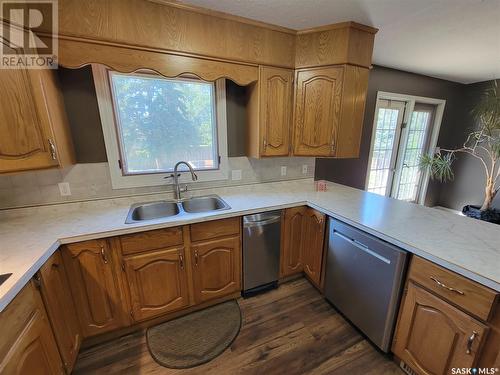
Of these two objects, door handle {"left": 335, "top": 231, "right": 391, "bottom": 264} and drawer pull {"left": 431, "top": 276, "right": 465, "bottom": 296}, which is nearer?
drawer pull {"left": 431, "top": 276, "right": 465, "bottom": 296}

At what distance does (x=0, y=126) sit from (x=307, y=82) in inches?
81.9

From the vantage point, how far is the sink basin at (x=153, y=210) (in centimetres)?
178

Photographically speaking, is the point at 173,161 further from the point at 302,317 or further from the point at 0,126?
the point at 302,317

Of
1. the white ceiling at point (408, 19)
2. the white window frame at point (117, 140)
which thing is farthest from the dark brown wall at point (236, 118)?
the white ceiling at point (408, 19)

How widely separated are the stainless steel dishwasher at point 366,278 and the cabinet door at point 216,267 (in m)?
0.79

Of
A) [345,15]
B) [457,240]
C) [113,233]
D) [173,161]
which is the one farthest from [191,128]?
[457,240]

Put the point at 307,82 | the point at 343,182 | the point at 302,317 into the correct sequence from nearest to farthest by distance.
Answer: the point at 302,317 → the point at 307,82 → the point at 343,182

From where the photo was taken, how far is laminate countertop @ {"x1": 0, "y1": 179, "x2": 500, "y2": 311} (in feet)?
3.25

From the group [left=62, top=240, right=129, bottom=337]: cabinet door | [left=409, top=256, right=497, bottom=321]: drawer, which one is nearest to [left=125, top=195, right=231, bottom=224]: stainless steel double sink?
[left=62, top=240, right=129, bottom=337]: cabinet door

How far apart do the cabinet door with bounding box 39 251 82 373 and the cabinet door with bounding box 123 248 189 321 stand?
1.06ft

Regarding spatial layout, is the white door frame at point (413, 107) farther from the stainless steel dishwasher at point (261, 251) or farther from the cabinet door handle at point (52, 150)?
the cabinet door handle at point (52, 150)

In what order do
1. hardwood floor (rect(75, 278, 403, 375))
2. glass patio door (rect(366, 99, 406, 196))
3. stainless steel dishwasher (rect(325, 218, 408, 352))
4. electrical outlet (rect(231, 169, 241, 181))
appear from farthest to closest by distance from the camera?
1. glass patio door (rect(366, 99, 406, 196))
2. electrical outlet (rect(231, 169, 241, 181))
3. hardwood floor (rect(75, 278, 403, 375))
4. stainless steel dishwasher (rect(325, 218, 408, 352))

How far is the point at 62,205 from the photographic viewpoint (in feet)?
5.38

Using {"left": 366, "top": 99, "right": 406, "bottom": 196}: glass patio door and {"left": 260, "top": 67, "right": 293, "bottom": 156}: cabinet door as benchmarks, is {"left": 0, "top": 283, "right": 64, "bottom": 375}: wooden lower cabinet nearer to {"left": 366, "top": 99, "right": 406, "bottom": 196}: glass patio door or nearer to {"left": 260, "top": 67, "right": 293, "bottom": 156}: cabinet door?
{"left": 260, "top": 67, "right": 293, "bottom": 156}: cabinet door
